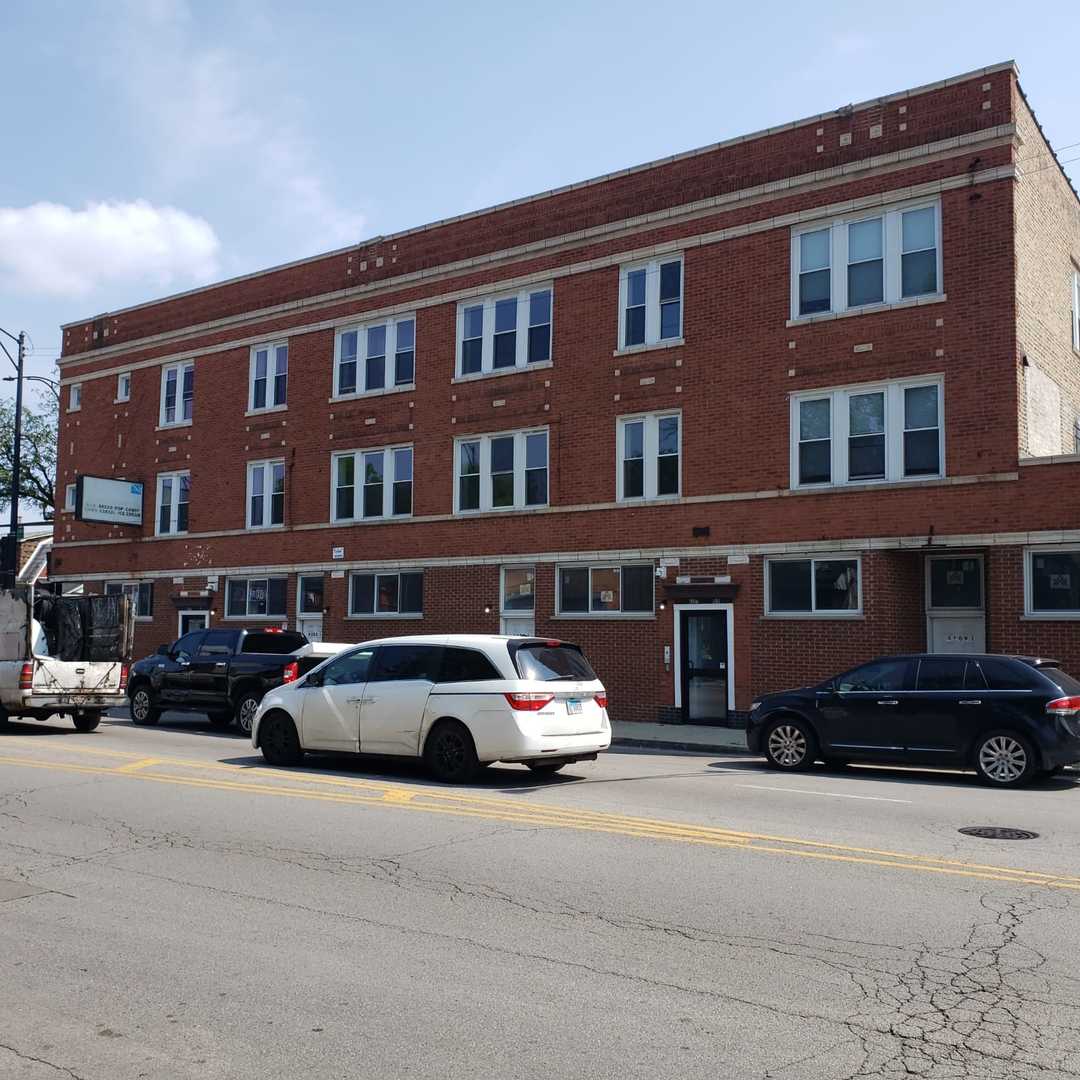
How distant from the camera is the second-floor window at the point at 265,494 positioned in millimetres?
30359

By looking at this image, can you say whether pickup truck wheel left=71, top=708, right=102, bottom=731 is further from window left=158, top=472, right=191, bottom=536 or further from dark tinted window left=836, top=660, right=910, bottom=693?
dark tinted window left=836, top=660, right=910, bottom=693

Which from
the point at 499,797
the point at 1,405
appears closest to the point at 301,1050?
the point at 499,797

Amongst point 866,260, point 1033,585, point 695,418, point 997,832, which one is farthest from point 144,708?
point 997,832

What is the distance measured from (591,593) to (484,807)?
13.5 metres

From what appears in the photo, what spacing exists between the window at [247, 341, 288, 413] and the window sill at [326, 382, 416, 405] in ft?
6.30

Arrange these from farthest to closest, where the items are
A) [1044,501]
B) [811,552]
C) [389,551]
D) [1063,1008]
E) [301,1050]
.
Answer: [389,551] < [811,552] < [1044,501] < [1063,1008] < [301,1050]

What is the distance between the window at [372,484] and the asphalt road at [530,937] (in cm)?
1635

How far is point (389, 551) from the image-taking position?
91.0 ft

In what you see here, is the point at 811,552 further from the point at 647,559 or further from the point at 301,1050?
the point at 301,1050

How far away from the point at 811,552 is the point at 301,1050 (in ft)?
58.0

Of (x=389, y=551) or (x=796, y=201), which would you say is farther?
(x=389, y=551)

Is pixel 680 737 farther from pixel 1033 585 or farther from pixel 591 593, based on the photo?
pixel 1033 585

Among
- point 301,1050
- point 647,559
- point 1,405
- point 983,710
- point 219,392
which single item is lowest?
point 301,1050

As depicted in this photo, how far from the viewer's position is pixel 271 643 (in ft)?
69.2
